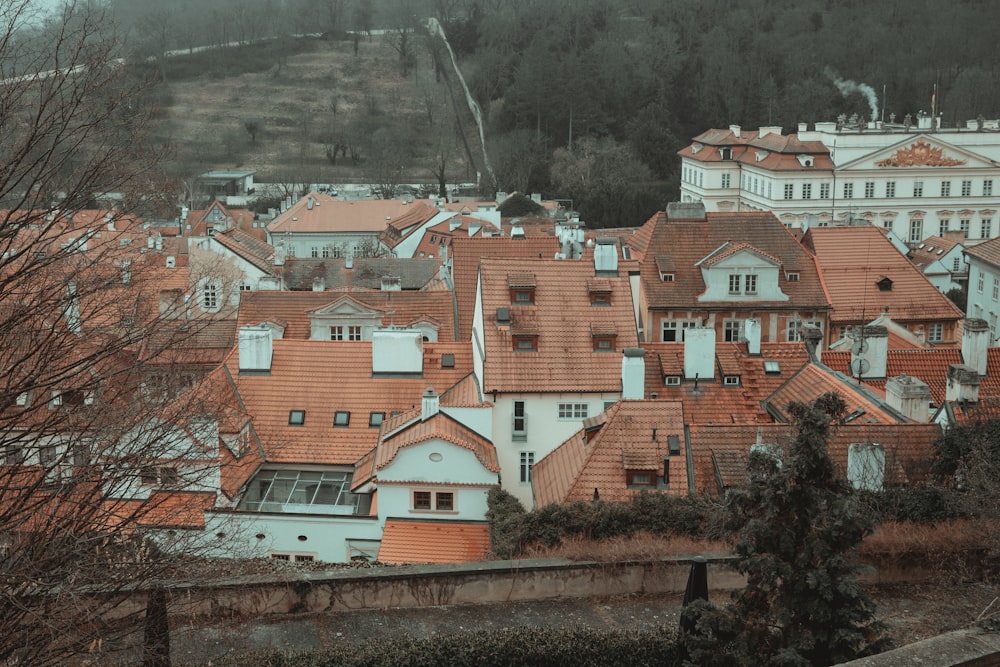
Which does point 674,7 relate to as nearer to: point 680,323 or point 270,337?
point 680,323

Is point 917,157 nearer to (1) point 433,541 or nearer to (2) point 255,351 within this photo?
(2) point 255,351

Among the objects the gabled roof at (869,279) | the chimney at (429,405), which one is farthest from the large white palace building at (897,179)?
the chimney at (429,405)

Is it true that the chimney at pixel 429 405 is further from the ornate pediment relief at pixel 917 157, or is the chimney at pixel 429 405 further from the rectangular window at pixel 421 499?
the ornate pediment relief at pixel 917 157

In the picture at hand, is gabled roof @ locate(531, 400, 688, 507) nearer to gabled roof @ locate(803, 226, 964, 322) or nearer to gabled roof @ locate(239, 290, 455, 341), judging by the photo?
gabled roof @ locate(239, 290, 455, 341)

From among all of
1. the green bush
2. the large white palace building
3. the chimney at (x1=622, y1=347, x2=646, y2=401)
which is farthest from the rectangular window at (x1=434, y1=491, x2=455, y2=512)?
the large white palace building

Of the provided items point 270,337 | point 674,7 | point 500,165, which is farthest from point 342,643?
point 674,7

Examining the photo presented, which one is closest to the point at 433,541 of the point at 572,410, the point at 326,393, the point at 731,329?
the point at 572,410
